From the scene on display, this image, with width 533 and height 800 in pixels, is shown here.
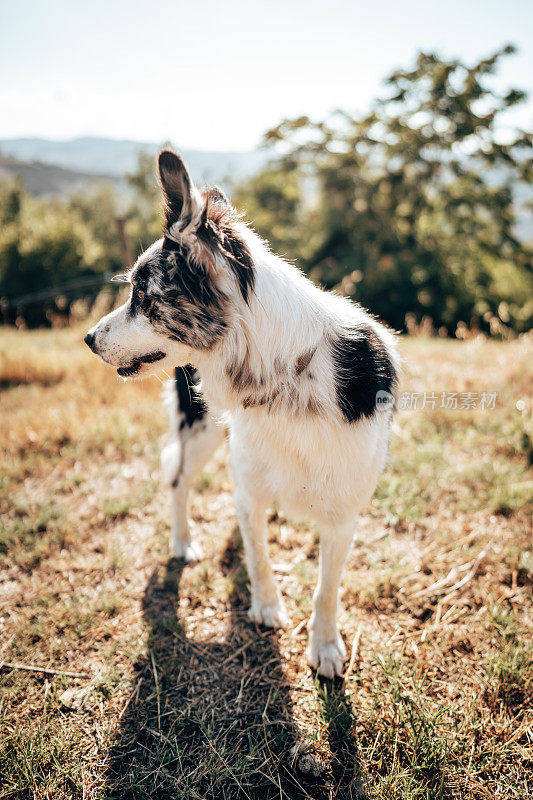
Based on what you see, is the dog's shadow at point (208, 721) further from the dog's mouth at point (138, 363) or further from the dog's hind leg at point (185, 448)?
the dog's mouth at point (138, 363)

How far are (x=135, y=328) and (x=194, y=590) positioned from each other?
1.64 metres

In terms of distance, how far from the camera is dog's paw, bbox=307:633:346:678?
6.68 ft

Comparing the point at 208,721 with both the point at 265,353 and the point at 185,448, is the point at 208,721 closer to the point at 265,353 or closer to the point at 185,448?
the point at 185,448

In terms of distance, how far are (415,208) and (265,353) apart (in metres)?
11.6

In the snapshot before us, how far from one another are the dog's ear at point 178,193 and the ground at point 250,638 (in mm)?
2010

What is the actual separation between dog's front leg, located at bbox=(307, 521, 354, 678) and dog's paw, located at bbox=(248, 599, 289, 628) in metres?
0.18

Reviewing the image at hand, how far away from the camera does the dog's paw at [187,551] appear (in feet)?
9.04

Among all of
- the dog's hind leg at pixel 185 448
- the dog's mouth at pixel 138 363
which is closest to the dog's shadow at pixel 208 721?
the dog's hind leg at pixel 185 448

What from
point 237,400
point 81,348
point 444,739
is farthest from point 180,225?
point 81,348

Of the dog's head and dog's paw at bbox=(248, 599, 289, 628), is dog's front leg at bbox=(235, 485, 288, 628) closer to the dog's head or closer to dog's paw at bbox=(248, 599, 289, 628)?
dog's paw at bbox=(248, 599, 289, 628)

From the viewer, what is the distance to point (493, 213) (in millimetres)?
11086

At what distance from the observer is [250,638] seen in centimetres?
223

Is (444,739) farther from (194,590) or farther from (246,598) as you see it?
(194,590)

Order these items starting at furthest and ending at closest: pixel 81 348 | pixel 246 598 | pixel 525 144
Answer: pixel 525 144 → pixel 81 348 → pixel 246 598
